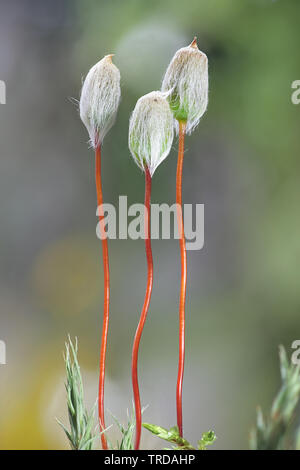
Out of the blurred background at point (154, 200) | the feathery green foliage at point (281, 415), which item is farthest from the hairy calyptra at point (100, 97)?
the blurred background at point (154, 200)

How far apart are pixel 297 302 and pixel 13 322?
267 mm

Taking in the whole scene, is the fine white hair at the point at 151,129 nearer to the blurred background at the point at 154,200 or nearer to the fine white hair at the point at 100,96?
the fine white hair at the point at 100,96

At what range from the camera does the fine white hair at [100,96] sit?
0.87 ft

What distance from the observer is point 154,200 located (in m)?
0.50

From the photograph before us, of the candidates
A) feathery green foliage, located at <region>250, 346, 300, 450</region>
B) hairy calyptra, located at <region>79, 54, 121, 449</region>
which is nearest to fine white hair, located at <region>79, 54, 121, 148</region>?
hairy calyptra, located at <region>79, 54, 121, 449</region>

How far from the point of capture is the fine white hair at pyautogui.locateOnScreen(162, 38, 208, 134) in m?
0.26

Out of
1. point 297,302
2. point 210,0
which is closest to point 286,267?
point 297,302

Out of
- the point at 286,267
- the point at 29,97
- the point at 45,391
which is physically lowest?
the point at 45,391

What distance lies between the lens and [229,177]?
504 mm

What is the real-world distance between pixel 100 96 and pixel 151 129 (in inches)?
1.5

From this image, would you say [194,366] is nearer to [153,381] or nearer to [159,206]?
[153,381]

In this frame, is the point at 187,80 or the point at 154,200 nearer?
the point at 187,80

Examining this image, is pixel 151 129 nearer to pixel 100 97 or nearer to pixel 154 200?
pixel 100 97

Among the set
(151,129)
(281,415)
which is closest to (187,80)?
(151,129)
